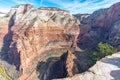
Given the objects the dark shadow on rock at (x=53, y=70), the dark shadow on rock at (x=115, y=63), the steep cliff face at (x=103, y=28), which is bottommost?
the dark shadow on rock at (x=53, y=70)

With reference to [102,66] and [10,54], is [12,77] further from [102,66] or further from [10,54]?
[102,66]

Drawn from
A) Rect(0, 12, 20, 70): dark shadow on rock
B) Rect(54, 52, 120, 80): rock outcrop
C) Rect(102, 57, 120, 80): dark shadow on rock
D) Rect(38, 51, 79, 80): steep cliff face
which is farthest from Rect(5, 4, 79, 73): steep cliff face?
Rect(54, 52, 120, 80): rock outcrop

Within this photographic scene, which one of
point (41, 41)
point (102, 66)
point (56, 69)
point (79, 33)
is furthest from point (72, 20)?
point (102, 66)

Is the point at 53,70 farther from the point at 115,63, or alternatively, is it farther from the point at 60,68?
the point at 115,63

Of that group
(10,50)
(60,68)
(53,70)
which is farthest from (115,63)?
(10,50)

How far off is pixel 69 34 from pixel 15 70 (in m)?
42.3

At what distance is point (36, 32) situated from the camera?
142 metres

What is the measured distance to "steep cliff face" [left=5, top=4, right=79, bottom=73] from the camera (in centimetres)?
12888

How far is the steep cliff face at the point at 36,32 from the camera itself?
12888cm

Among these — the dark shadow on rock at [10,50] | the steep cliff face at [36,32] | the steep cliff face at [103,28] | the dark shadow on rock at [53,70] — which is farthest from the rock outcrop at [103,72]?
the steep cliff face at [103,28]

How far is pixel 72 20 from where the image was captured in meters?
162

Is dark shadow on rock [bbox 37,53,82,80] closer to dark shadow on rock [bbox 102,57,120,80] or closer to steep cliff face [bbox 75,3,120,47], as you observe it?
steep cliff face [bbox 75,3,120,47]

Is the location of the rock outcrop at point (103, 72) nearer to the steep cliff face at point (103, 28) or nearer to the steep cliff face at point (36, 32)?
the steep cliff face at point (36, 32)

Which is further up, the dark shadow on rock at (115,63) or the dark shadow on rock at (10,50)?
the dark shadow on rock at (115,63)
